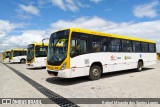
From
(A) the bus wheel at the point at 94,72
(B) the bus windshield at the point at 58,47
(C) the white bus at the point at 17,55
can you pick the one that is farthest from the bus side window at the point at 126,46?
(C) the white bus at the point at 17,55

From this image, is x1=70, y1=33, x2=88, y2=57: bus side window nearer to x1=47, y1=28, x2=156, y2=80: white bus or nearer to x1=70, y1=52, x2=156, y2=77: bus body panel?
x1=47, y1=28, x2=156, y2=80: white bus

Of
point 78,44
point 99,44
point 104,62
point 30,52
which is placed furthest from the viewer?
point 30,52

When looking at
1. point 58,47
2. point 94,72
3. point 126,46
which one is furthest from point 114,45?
point 58,47

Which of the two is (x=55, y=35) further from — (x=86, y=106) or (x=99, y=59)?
(x=86, y=106)

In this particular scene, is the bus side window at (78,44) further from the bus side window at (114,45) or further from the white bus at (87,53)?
the bus side window at (114,45)

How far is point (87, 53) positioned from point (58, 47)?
66.0 inches

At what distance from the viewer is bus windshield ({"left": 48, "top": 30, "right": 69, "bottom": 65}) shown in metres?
9.35

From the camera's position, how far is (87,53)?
1018 centimetres

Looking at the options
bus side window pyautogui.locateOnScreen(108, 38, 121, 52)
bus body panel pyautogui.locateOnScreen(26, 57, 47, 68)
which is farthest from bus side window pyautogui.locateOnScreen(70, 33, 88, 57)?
bus body panel pyautogui.locateOnScreen(26, 57, 47, 68)

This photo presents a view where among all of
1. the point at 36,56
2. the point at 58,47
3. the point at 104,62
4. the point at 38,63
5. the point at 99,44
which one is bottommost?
the point at 38,63

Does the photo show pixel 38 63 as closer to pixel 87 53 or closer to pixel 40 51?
pixel 40 51

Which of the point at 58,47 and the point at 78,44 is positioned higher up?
the point at 78,44

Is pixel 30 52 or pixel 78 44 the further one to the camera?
pixel 30 52

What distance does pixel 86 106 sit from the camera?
5.78 metres
